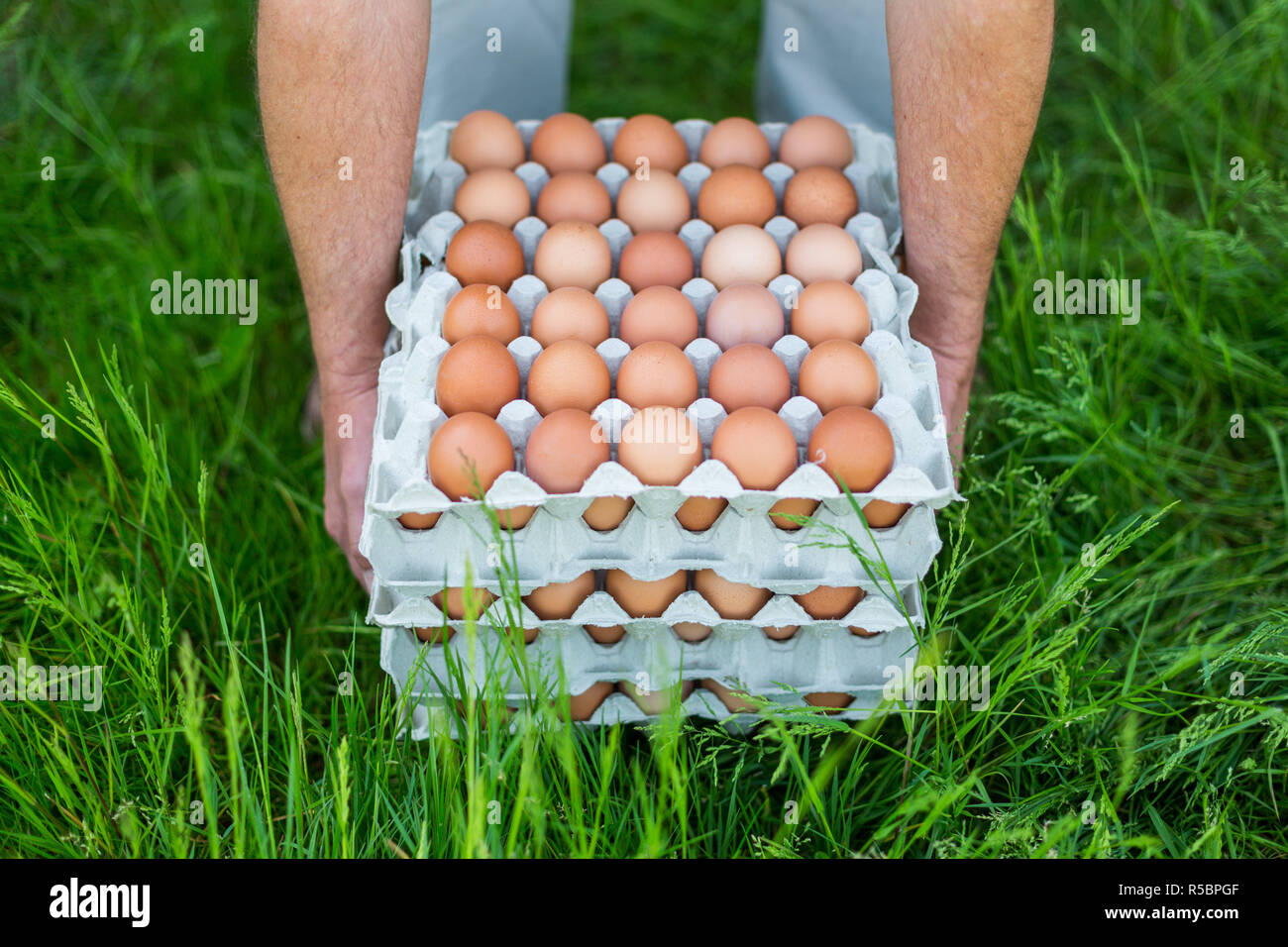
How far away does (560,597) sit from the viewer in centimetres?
148

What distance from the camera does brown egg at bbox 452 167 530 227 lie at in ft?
5.76

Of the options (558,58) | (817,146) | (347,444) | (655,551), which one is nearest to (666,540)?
(655,551)

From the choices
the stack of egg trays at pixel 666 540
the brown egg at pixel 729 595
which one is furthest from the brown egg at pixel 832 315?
the brown egg at pixel 729 595

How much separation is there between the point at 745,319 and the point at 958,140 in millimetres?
420

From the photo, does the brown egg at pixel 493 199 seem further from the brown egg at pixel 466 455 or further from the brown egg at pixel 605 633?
the brown egg at pixel 605 633

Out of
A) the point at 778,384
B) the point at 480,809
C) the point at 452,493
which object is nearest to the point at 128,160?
the point at 452,493

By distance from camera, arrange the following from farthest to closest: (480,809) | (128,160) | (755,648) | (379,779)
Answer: (128,160), (755,648), (379,779), (480,809)

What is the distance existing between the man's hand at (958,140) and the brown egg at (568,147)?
1.73ft

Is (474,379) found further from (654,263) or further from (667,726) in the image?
(667,726)

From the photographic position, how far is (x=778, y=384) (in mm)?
1481

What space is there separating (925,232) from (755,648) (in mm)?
713

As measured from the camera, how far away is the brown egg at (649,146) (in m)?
1.88

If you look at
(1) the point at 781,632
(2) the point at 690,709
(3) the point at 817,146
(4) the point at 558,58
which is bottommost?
(2) the point at 690,709
